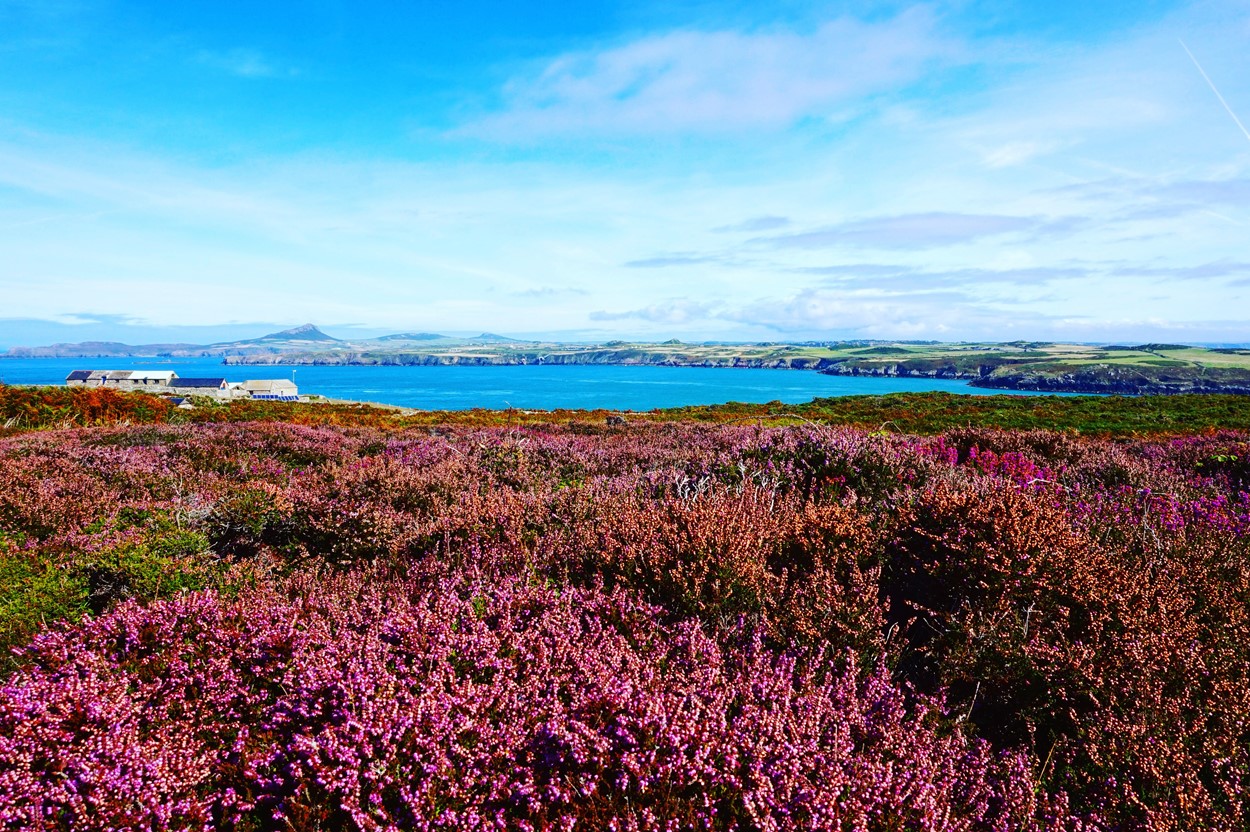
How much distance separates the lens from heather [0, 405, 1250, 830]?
189cm

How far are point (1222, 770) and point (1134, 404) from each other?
143 ft

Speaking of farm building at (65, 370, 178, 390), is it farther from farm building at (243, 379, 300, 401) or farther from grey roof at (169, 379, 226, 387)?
A: farm building at (243, 379, 300, 401)

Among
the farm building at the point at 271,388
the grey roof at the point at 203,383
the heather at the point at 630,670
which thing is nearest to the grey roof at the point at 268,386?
the farm building at the point at 271,388

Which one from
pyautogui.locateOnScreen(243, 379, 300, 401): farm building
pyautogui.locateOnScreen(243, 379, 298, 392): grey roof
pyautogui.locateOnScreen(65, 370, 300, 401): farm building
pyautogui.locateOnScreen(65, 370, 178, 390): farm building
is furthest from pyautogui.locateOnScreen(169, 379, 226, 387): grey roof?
pyautogui.locateOnScreen(243, 379, 298, 392): grey roof

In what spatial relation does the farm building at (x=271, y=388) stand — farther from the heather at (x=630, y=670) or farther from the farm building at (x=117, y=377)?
the heather at (x=630, y=670)

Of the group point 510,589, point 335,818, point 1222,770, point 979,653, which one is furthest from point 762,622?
point 335,818

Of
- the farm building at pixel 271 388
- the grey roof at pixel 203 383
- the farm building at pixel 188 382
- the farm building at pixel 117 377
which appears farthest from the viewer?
the farm building at pixel 117 377

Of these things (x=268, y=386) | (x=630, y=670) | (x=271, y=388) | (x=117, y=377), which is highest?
(x=630, y=670)

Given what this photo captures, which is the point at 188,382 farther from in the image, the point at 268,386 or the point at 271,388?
the point at 271,388

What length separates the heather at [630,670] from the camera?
189cm

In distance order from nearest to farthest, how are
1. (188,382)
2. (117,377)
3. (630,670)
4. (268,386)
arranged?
(630,670)
(188,382)
(268,386)
(117,377)

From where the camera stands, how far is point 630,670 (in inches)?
92.7

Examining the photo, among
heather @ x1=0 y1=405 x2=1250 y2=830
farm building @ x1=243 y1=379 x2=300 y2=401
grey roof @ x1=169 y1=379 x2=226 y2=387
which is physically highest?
heather @ x1=0 y1=405 x2=1250 y2=830

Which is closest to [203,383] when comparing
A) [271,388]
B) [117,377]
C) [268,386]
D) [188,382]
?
[268,386]
